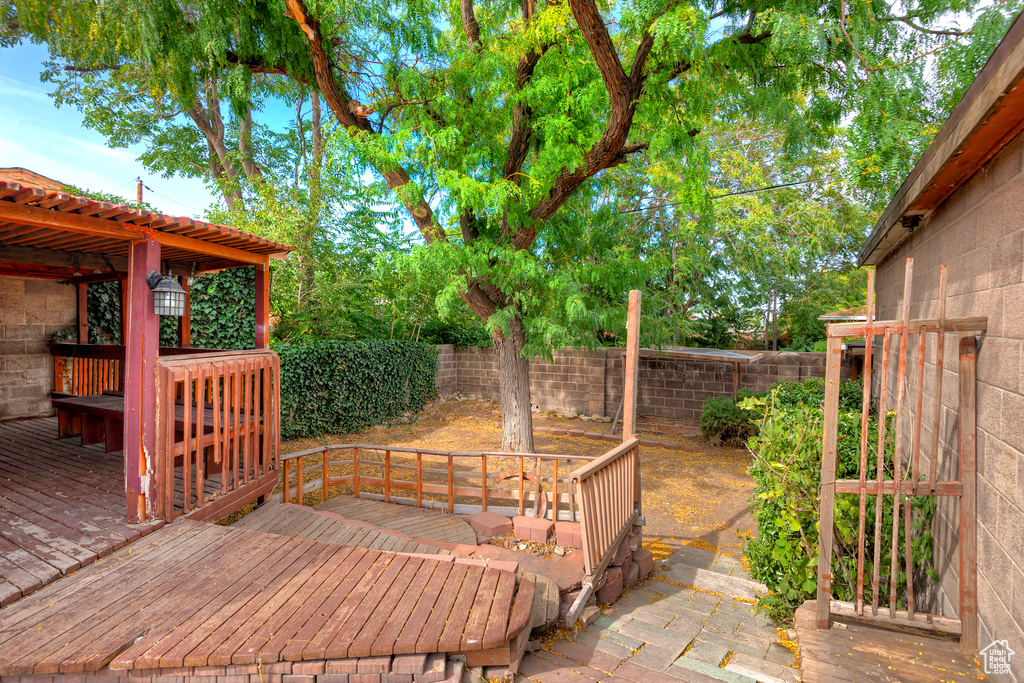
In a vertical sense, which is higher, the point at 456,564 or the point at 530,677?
the point at 456,564

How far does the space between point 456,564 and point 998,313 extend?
3193 mm

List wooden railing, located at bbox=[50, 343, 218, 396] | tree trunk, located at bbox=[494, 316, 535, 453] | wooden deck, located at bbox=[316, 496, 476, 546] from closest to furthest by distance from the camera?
wooden deck, located at bbox=[316, 496, 476, 546] → wooden railing, located at bbox=[50, 343, 218, 396] → tree trunk, located at bbox=[494, 316, 535, 453]

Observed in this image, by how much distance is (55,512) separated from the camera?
3.91 meters

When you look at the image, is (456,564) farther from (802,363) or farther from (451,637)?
(802,363)

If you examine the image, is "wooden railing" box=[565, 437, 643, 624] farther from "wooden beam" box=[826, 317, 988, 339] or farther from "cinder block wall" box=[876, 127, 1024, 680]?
"cinder block wall" box=[876, 127, 1024, 680]

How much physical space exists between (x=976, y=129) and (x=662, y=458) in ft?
23.7

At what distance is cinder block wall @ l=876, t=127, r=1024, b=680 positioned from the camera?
204 centimetres

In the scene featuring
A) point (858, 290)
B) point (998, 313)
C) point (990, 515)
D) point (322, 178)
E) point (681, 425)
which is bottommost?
point (681, 425)

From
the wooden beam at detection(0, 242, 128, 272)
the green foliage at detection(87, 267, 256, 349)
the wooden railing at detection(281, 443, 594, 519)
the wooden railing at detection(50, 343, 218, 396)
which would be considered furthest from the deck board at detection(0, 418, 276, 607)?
the green foliage at detection(87, 267, 256, 349)

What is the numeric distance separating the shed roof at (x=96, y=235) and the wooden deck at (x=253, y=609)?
2.26 metres

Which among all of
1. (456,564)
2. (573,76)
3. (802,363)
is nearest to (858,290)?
(802,363)

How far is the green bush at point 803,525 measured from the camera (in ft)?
10.4

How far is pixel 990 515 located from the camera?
7.40ft

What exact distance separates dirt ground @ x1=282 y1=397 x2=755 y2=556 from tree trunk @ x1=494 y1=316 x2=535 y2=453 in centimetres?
A: 90
